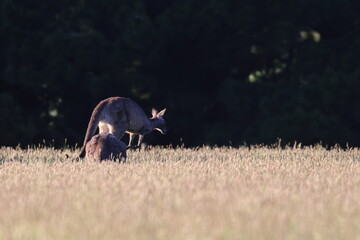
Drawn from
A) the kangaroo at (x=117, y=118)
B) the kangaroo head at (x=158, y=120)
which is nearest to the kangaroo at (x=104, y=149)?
the kangaroo at (x=117, y=118)

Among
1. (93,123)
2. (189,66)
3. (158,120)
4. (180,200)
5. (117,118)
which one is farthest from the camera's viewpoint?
(189,66)

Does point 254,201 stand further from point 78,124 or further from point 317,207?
point 78,124

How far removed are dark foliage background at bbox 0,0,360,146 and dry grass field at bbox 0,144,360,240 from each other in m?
8.81

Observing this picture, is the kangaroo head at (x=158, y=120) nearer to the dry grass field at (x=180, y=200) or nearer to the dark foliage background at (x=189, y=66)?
the dark foliage background at (x=189, y=66)

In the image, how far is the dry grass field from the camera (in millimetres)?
5852

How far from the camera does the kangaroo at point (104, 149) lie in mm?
11641

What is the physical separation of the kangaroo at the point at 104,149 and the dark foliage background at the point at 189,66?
833cm

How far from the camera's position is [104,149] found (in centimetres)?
1166

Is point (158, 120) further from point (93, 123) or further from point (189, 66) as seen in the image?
point (189, 66)

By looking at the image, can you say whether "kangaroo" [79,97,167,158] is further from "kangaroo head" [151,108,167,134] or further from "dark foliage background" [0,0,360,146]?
"dark foliage background" [0,0,360,146]

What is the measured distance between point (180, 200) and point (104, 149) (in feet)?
15.1

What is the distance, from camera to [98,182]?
28.3 feet

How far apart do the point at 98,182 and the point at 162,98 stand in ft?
42.0

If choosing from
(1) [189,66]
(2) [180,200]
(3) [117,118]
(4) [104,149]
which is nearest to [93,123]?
(3) [117,118]
